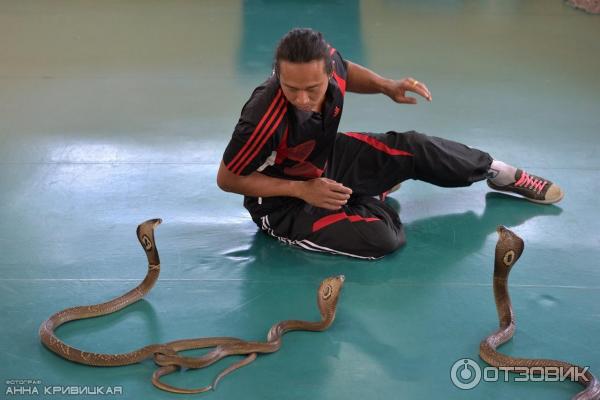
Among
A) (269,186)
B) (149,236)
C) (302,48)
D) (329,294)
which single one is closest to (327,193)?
(269,186)

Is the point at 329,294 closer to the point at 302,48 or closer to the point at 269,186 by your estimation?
the point at 269,186

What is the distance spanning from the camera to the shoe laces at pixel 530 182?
3.28m

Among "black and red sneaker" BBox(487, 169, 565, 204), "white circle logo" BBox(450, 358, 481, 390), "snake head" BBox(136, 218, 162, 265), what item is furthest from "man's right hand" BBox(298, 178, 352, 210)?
"black and red sneaker" BBox(487, 169, 565, 204)

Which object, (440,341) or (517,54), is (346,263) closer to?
(440,341)

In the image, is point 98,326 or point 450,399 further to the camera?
point 98,326

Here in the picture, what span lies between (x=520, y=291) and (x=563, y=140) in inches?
59.1

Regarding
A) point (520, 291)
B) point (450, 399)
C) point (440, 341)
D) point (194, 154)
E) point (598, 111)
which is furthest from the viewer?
point (598, 111)

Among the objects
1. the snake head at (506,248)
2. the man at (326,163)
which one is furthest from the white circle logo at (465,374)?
the man at (326,163)

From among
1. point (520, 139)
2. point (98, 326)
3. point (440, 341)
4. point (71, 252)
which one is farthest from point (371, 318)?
point (520, 139)

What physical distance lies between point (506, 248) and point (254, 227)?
1.17 meters

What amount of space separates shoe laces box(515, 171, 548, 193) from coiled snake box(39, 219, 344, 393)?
1240 millimetres

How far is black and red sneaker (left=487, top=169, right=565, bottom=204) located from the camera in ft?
10.7

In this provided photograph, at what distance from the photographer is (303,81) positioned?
2.44 m

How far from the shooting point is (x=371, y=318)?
8.41ft
